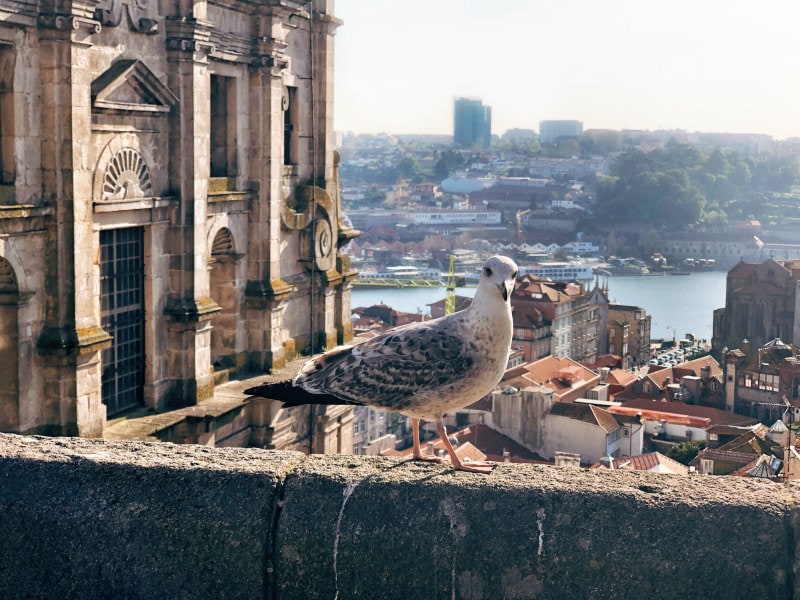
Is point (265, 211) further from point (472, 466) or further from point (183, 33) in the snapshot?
point (472, 466)

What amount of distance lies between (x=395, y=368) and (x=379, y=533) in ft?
4.14

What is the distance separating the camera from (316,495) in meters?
3.01

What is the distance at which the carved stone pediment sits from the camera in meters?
10.2

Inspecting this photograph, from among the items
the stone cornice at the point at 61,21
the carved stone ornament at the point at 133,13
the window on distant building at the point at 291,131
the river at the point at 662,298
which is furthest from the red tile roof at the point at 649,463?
the river at the point at 662,298

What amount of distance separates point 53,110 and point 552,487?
7.25 meters

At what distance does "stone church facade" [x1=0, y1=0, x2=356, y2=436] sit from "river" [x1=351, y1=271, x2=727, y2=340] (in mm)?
64009

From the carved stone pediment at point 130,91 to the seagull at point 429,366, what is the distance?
6.38 metres

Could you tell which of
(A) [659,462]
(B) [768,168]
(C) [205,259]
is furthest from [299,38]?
(B) [768,168]

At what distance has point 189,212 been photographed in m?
11.7

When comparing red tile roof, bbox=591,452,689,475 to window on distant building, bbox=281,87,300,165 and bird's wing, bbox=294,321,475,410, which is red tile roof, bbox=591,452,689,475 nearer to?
window on distant building, bbox=281,87,300,165

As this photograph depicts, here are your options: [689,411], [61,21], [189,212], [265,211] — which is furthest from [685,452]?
[61,21]

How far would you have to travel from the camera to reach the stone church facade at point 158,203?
30.9 feet

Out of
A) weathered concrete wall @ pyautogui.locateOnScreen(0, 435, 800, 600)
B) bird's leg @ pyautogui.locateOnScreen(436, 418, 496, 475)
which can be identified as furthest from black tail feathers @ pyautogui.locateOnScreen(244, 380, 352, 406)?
weathered concrete wall @ pyautogui.locateOnScreen(0, 435, 800, 600)

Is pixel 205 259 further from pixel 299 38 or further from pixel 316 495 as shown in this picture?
pixel 316 495
